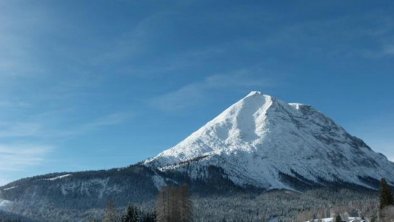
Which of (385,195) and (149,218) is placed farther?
(149,218)

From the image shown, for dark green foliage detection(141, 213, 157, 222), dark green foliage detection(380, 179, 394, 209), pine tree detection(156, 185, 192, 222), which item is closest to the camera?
dark green foliage detection(380, 179, 394, 209)

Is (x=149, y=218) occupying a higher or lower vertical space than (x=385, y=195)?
A: lower

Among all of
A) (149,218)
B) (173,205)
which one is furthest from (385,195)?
(149,218)

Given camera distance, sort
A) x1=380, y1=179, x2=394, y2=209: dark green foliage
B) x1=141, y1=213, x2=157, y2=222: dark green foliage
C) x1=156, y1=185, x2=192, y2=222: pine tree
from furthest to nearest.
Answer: x1=141, y1=213, x2=157, y2=222: dark green foliage → x1=156, y1=185, x2=192, y2=222: pine tree → x1=380, y1=179, x2=394, y2=209: dark green foliage

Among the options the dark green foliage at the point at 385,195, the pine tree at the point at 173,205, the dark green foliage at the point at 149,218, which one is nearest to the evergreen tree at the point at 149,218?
the dark green foliage at the point at 149,218

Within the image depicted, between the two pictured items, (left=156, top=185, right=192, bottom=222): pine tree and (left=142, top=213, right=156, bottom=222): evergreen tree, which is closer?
(left=156, top=185, right=192, bottom=222): pine tree

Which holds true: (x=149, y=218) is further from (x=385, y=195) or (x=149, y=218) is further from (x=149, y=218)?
(x=385, y=195)

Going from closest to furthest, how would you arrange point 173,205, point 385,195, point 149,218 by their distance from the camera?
point 385,195 → point 173,205 → point 149,218

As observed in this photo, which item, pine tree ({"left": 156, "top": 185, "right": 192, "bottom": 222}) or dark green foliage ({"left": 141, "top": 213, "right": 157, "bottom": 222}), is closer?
pine tree ({"left": 156, "top": 185, "right": 192, "bottom": 222})

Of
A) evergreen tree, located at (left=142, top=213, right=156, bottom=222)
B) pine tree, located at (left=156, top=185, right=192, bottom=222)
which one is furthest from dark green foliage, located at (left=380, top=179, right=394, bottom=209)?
evergreen tree, located at (left=142, top=213, right=156, bottom=222)

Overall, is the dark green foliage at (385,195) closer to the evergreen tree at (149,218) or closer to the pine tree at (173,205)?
the pine tree at (173,205)

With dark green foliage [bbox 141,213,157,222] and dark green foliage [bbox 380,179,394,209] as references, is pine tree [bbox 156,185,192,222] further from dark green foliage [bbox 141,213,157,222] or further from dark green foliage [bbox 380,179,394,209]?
dark green foliage [bbox 380,179,394,209]

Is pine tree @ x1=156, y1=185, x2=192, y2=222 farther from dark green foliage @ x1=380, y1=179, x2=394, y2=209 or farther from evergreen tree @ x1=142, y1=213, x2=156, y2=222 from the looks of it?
dark green foliage @ x1=380, y1=179, x2=394, y2=209

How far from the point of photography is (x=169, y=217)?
5340 inches
